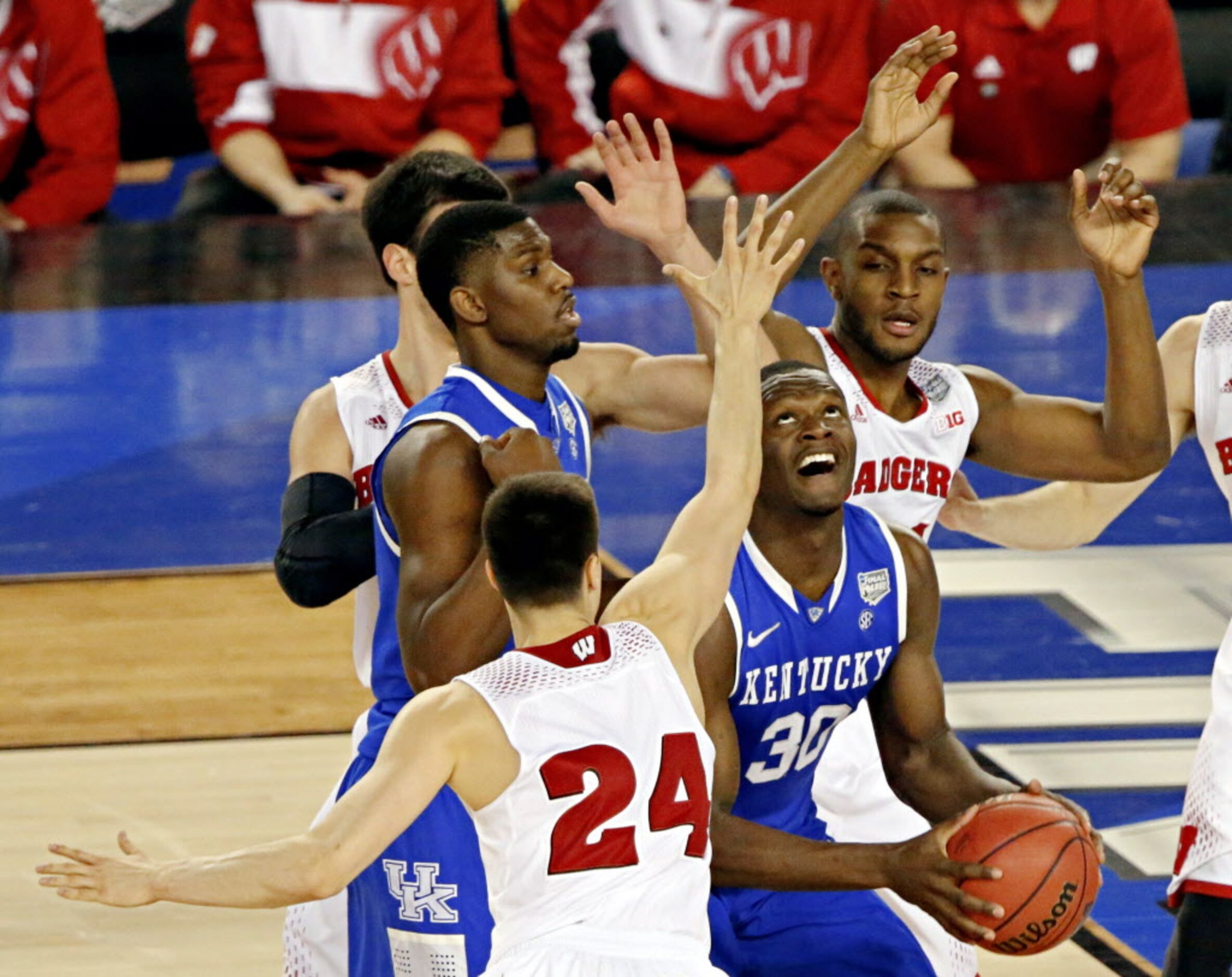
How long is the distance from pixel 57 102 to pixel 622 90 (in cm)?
250

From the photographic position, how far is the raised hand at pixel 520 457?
3521mm

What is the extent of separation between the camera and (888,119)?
4602 millimetres

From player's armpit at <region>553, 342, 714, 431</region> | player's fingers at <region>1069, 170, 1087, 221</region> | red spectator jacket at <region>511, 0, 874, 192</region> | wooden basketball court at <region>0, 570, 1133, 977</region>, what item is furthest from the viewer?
red spectator jacket at <region>511, 0, 874, 192</region>

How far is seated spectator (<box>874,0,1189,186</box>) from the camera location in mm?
9156

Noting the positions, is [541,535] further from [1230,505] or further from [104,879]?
[1230,505]

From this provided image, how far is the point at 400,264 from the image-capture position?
4398 millimetres

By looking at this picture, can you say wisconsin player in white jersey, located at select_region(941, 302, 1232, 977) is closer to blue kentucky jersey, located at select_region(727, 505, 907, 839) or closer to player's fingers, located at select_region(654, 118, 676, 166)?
blue kentucky jersey, located at select_region(727, 505, 907, 839)

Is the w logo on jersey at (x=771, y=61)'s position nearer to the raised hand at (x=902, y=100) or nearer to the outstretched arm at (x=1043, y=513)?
the outstretched arm at (x=1043, y=513)

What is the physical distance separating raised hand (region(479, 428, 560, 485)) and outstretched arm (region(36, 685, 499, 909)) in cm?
55

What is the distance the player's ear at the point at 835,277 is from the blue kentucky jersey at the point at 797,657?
75cm

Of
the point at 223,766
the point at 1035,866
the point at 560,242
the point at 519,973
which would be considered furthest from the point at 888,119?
the point at 560,242

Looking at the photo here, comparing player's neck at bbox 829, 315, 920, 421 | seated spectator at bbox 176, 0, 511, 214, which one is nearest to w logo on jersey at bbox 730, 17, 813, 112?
seated spectator at bbox 176, 0, 511, 214

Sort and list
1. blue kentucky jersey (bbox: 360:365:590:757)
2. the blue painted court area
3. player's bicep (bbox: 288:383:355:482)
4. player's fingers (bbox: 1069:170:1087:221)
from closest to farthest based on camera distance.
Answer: blue kentucky jersey (bbox: 360:365:590:757)
player's fingers (bbox: 1069:170:1087:221)
player's bicep (bbox: 288:383:355:482)
the blue painted court area

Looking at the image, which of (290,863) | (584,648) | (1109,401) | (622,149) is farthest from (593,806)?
(1109,401)
